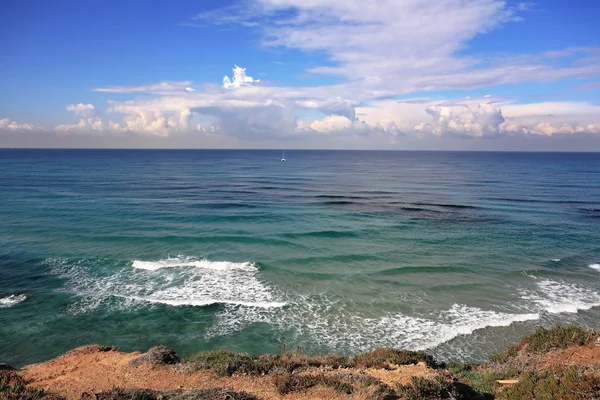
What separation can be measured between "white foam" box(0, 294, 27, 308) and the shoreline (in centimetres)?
910

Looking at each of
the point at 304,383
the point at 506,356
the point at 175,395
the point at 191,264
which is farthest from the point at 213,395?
the point at 191,264

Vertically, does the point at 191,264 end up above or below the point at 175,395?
below

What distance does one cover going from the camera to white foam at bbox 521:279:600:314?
2033cm

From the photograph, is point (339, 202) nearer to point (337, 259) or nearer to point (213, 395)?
point (337, 259)

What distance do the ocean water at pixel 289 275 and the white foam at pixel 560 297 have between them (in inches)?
4.5

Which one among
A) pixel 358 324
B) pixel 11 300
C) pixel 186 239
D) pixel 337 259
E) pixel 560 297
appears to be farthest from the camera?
pixel 186 239

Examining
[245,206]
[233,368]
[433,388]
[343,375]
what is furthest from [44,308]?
[245,206]

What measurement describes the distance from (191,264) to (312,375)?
17406 mm

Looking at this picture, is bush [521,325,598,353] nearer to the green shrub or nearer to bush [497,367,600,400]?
the green shrub

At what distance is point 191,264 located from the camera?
26.8 metres

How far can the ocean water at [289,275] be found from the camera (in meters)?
17.8

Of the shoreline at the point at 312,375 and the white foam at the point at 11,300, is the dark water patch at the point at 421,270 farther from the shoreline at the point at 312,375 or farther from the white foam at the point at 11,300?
the white foam at the point at 11,300


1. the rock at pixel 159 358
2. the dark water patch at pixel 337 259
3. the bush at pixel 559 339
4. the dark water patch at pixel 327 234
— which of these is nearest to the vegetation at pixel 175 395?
the rock at pixel 159 358

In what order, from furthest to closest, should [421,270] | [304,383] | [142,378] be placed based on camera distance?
1. [421,270]
2. [142,378]
3. [304,383]
